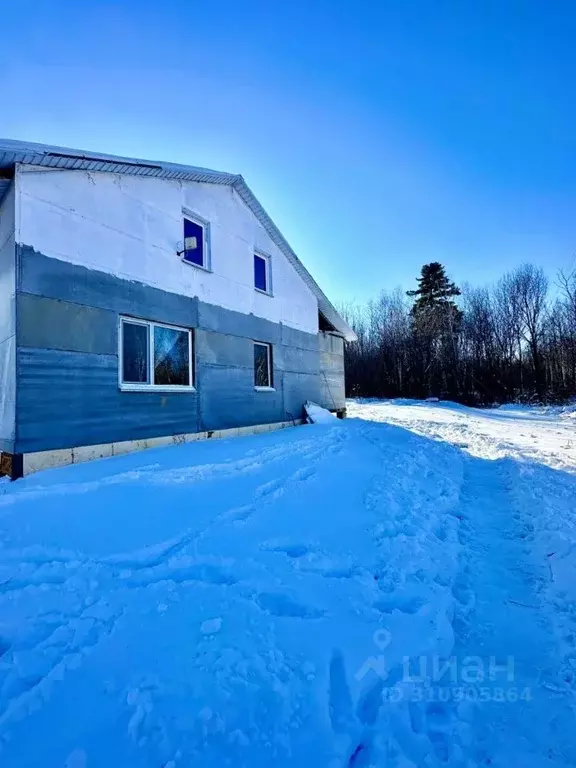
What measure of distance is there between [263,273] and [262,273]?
56 millimetres

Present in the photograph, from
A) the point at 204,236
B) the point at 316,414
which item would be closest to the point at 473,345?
the point at 316,414

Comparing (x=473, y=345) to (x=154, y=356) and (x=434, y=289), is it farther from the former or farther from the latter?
(x=154, y=356)

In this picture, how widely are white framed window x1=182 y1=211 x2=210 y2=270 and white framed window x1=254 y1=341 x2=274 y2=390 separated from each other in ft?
8.56

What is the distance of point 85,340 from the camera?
6.14m

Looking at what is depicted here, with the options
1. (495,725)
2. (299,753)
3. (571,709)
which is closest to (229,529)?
(299,753)

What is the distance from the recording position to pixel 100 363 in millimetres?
6332

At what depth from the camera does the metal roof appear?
5.41 metres

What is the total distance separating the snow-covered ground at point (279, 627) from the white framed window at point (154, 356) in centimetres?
245

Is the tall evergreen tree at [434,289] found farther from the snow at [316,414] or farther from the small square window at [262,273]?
the small square window at [262,273]

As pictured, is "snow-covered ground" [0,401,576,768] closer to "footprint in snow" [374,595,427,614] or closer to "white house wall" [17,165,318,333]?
"footprint in snow" [374,595,427,614]

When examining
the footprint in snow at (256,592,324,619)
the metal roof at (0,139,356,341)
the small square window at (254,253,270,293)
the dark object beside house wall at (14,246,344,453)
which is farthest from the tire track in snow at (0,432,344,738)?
the small square window at (254,253,270,293)

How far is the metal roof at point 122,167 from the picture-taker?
5.41m

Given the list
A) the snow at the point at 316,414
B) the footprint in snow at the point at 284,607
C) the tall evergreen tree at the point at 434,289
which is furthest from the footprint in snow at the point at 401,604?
the tall evergreen tree at the point at 434,289

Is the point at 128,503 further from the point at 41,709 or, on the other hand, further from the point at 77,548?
the point at 41,709
